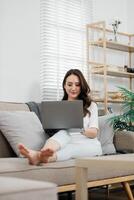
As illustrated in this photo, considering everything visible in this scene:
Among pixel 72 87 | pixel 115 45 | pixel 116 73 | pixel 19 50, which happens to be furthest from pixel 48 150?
pixel 115 45

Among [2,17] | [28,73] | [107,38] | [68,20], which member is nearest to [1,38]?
[2,17]

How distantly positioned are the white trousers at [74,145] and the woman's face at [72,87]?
40 cm

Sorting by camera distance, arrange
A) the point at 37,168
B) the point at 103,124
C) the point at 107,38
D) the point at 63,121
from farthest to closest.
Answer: the point at 107,38
the point at 103,124
the point at 63,121
the point at 37,168

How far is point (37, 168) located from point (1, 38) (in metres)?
2.11

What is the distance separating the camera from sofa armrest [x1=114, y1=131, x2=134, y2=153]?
3.07 m

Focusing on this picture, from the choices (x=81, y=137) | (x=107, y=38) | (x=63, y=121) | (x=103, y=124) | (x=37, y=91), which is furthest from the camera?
(x=107, y=38)

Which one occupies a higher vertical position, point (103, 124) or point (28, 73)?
point (28, 73)

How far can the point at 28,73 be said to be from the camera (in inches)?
153

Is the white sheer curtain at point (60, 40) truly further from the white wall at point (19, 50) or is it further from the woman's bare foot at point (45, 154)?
the woman's bare foot at point (45, 154)

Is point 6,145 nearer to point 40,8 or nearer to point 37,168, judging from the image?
point 37,168

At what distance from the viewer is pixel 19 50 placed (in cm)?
381

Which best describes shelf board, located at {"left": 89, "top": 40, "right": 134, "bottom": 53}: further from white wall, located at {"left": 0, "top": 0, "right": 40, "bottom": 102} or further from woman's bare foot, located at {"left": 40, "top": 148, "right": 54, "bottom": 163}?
woman's bare foot, located at {"left": 40, "top": 148, "right": 54, "bottom": 163}

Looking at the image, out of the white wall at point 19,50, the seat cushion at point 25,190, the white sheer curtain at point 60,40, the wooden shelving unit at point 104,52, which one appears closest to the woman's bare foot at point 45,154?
the seat cushion at point 25,190

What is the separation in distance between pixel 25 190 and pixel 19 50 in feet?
10.1
